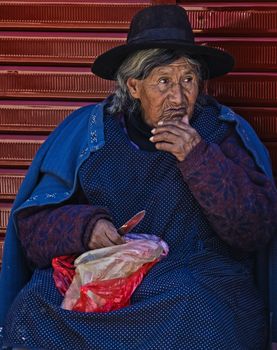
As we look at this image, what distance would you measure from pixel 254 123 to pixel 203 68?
2.01 ft

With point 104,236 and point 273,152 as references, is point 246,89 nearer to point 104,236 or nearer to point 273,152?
point 273,152

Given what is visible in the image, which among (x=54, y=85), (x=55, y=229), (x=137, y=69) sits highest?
(x=137, y=69)

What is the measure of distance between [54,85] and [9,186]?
0.61 metres

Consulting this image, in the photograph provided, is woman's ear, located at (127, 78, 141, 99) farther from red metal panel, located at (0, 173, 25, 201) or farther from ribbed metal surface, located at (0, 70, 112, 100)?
red metal panel, located at (0, 173, 25, 201)

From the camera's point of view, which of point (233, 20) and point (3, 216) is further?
point (3, 216)

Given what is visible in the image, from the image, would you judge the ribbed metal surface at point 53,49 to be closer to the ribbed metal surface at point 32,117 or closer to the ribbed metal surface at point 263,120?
the ribbed metal surface at point 32,117

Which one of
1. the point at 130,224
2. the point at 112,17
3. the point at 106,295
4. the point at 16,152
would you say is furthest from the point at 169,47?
the point at 16,152

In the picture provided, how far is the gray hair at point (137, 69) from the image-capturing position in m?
4.86

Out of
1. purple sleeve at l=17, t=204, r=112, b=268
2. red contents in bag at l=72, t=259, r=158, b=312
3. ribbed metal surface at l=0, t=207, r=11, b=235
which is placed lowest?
ribbed metal surface at l=0, t=207, r=11, b=235

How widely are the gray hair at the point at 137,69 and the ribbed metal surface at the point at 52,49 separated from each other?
22.7 inches

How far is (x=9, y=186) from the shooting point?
5.78 metres

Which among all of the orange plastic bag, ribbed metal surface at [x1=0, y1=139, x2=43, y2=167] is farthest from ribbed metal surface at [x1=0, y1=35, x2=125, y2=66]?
the orange plastic bag

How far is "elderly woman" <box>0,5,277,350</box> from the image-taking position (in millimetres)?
4363

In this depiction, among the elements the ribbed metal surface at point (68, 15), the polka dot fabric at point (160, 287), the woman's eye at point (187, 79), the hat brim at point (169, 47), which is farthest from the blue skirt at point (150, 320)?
the ribbed metal surface at point (68, 15)
